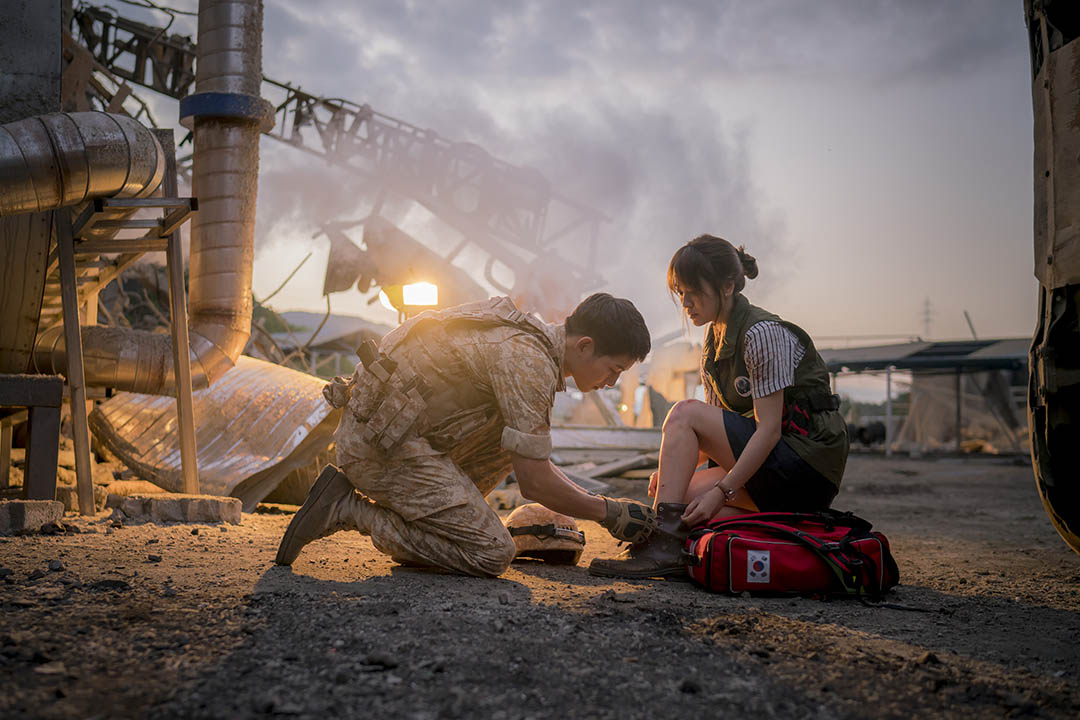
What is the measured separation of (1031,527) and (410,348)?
509cm

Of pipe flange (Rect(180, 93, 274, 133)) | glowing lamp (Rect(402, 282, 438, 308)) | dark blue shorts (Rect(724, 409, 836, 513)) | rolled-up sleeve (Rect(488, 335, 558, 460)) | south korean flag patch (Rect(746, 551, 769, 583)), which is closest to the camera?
rolled-up sleeve (Rect(488, 335, 558, 460))

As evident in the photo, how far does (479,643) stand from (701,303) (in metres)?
1.87

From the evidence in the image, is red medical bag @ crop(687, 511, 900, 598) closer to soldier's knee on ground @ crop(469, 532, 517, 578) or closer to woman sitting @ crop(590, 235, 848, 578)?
woman sitting @ crop(590, 235, 848, 578)

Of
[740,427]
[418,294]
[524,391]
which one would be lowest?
[740,427]

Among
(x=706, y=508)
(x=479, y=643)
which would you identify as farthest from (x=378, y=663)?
(x=706, y=508)

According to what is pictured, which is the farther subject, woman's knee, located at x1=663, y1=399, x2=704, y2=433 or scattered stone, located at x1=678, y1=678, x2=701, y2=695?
woman's knee, located at x1=663, y1=399, x2=704, y2=433

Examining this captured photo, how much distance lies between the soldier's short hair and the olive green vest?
20.8 inches

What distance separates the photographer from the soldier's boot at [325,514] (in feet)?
9.86

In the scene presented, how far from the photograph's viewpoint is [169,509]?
4.18 meters

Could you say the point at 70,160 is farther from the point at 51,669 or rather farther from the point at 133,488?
the point at 51,669

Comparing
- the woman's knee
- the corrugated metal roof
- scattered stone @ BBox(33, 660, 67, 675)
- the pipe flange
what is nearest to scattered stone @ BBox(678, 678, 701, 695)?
scattered stone @ BBox(33, 660, 67, 675)

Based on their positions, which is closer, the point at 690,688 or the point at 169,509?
the point at 690,688

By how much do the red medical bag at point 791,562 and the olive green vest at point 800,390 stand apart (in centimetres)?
35

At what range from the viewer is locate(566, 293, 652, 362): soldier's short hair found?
293cm
